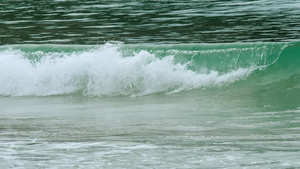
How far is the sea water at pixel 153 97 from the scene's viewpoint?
8023 mm

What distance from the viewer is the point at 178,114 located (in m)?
10.9

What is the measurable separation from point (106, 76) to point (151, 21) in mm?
13018

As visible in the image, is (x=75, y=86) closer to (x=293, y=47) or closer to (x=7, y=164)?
(x=293, y=47)

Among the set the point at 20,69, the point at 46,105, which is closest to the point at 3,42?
the point at 20,69

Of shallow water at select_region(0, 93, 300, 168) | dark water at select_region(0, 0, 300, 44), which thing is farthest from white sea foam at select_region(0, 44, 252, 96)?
dark water at select_region(0, 0, 300, 44)

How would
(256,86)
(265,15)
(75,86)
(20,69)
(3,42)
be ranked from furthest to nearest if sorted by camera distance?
(265,15) < (3,42) < (20,69) < (75,86) < (256,86)

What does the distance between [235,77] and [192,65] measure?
99cm

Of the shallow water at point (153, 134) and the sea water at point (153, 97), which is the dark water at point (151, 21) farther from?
the shallow water at point (153, 134)

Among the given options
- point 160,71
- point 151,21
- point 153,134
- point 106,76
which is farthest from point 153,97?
point 151,21

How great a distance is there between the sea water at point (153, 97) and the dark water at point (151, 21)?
0.08 meters

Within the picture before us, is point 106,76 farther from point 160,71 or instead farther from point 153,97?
point 153,97

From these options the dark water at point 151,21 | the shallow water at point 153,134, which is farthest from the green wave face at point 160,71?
the dark water at point 151,21

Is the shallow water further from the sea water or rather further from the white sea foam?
the white sea foam

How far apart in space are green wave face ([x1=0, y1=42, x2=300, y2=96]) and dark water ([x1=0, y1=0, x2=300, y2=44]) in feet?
20.9
